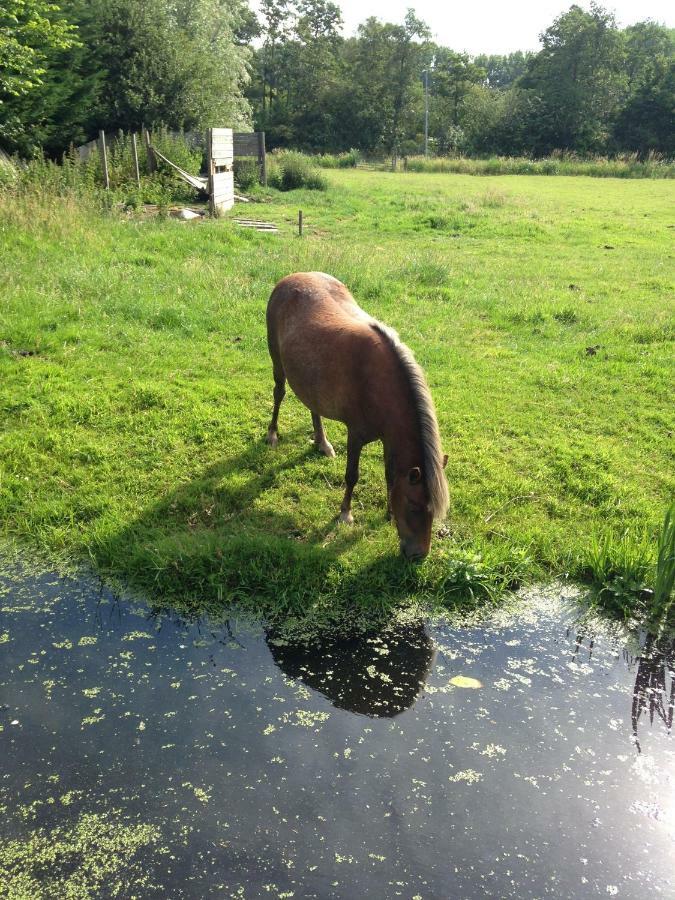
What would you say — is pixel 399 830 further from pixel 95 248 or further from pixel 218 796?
pixel 95 248

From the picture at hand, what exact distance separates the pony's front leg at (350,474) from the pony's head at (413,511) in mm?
587

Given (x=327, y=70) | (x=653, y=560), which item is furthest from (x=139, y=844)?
(x=327, y=70)

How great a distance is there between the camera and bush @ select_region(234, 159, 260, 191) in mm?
21672

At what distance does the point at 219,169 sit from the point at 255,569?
1573 centimetres

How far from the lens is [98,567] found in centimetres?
433

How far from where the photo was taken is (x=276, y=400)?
5762 millimetres

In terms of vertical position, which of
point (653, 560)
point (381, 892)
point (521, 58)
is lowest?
point (381, 892)

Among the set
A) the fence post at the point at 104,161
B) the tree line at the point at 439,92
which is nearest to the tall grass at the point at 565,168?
the tree line at the point at 439,92

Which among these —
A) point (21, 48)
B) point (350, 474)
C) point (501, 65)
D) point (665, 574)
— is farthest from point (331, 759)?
point (501, 65)

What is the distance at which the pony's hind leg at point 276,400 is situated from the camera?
5734 mm

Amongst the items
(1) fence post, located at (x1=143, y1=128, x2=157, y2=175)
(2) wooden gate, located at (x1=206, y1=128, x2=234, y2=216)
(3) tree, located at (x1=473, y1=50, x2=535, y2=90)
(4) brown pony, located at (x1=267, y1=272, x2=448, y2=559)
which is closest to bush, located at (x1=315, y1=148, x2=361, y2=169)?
(2) wooden gate, located at (x1=206, y1=128, x2=234, y2=216)

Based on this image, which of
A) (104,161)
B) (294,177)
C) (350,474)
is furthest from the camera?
(294,177)

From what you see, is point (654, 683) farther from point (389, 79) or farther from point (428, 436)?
point (389, 79)

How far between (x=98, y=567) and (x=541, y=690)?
2950 mm
